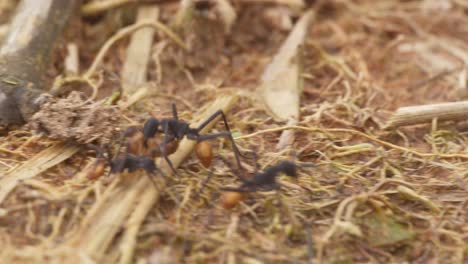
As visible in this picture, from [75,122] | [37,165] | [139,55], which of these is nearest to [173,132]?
[75,122]

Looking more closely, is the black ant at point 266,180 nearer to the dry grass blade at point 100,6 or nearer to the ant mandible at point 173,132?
the ant mandible at point 173,132

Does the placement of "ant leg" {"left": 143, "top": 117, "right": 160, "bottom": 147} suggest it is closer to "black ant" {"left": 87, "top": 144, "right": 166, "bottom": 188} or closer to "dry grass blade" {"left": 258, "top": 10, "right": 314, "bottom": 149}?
"black ant" {"left": 87, "top": 144, "right": 166, "bottom": 188}

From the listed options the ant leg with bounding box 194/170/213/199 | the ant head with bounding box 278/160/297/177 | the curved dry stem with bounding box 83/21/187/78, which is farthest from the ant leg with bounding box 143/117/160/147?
the curved dry stem with bounding box 83/21/187/78

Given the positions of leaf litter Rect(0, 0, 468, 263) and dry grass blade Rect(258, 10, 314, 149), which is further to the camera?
dry grass blade Rect(258, 10, 314, 149)

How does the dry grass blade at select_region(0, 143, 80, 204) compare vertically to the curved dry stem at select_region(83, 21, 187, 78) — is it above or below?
below

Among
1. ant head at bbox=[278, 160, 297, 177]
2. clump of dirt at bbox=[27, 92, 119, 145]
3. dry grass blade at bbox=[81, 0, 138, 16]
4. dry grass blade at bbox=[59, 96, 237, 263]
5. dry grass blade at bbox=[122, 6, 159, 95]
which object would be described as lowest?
dry grass blade at bbox=[59, 96, 237, 263]

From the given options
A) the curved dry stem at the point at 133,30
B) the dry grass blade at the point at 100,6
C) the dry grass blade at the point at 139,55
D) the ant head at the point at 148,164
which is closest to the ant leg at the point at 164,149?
the ant head at the point at 148,164

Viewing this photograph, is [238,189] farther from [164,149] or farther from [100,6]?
[100,6]
